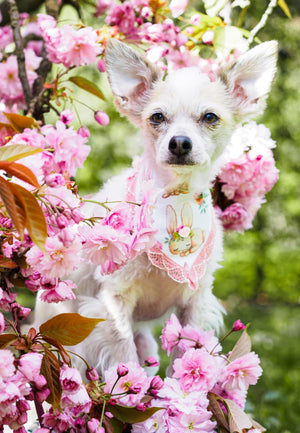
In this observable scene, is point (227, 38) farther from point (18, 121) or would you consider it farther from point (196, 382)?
point (196, 382)

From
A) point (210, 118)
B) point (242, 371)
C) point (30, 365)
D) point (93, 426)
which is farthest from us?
point (210, 118)

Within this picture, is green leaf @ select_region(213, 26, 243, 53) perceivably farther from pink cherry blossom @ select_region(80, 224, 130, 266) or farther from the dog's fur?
pink cherry blossom @ select_region(80, 224, 130, 266)

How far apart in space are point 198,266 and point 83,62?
31.0 inches

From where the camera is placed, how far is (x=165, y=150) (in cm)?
158

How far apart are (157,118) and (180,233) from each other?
14.3 inches

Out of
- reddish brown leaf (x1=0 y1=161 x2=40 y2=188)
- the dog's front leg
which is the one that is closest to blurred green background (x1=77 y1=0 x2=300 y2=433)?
the dog's front leg

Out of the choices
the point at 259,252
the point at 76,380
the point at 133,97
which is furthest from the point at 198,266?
the point at 259,252

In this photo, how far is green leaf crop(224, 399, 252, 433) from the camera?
1.44 metres

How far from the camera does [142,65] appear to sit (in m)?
1.73

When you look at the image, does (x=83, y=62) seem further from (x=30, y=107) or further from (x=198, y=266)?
(x=198, y=266)

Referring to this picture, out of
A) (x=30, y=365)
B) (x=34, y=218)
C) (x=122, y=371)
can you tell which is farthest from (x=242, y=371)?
(x=34, y=218)

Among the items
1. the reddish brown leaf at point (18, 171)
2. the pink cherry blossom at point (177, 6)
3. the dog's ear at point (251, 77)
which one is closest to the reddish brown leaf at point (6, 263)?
the reddish brown leaf at point (18, 171)

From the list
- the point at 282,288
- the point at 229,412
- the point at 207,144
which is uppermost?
the point at 207,144

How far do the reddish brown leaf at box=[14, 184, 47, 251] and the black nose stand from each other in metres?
0.63
